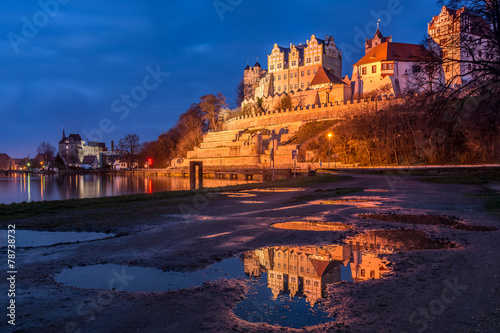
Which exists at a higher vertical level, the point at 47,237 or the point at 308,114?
the point at 308,114

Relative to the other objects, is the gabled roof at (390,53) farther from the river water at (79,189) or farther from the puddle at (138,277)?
the puddle at (138,277)

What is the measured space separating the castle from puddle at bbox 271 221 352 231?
167 ft

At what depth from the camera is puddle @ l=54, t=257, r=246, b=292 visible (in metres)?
5.88

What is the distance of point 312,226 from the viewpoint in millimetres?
11344

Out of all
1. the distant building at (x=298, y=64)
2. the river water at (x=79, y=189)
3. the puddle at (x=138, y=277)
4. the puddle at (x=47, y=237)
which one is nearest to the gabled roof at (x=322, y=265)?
the puddle at (x=138, y=277)

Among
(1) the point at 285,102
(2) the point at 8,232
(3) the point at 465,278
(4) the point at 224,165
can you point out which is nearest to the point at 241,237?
(3) the point at 465,278

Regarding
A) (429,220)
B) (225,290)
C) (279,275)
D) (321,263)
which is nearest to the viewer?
(225,290)

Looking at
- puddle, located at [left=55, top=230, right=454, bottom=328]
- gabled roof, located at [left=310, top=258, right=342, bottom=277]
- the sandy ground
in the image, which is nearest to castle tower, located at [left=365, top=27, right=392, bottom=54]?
the sandy ground

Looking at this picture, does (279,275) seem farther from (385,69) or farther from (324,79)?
(324,79)

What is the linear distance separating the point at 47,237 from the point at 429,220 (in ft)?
40.1

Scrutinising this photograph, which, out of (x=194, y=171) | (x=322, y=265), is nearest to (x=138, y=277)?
(x=322, y=265)

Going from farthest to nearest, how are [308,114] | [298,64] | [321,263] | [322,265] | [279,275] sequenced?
[298,64] < [308,114] < [321,263] < [322,265] < [279,275]

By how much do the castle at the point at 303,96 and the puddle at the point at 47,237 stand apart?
182ft

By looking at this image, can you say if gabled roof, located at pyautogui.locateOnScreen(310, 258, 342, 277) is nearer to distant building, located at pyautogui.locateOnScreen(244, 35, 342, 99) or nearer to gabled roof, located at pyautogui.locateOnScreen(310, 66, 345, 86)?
gabled roof, located at pyautogui.locateOnScreen(310, 66, 345, 86)
